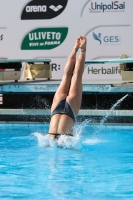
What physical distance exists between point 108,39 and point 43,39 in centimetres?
160

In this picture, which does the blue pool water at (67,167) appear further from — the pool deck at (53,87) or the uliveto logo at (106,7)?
the uliveto logo at (106,7)

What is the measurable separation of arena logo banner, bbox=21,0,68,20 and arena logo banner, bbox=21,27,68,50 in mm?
336

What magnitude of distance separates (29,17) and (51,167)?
27.4ft

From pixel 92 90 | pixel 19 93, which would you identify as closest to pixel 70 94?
pixel 92 90

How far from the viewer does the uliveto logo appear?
13.5 metres

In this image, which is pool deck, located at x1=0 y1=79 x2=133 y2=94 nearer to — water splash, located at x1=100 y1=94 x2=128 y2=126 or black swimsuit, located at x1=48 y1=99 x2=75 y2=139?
water splash, located at x1=100 y1=94 x2=128 y2=126

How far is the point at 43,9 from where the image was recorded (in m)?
13.9

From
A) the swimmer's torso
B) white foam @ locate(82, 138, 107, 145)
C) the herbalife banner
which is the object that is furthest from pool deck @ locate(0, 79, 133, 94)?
the swimmer's torso

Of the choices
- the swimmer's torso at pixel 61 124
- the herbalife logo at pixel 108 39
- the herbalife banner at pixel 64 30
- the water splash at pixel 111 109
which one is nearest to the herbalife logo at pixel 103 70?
the herbalife banner at pixel 64 30

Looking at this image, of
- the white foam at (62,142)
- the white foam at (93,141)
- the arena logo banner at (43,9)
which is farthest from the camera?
the arena logo banner at (43,9)

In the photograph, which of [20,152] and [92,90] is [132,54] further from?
[20,152]

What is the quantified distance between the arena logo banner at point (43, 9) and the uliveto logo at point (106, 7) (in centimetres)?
68

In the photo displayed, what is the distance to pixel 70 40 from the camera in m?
13.7

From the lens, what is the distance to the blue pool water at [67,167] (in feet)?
15.9
